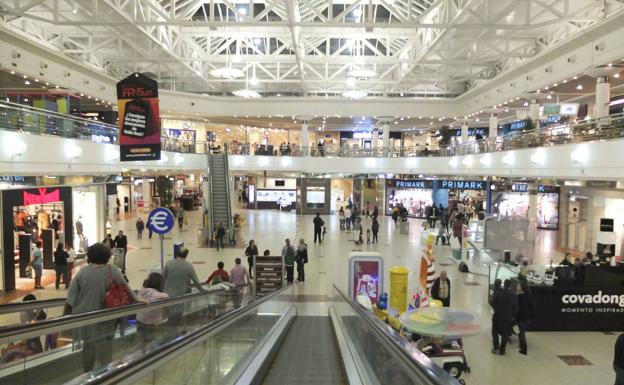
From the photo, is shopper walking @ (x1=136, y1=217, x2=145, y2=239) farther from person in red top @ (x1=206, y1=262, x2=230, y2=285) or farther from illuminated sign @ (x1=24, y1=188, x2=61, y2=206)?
person in red top @ (x1=206, y1=262, x2=230, y2=285)

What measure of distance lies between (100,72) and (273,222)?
13246mm

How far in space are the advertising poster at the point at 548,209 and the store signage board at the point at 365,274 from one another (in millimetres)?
17571

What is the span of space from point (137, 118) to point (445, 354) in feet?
29.5

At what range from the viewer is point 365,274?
34.5 feet

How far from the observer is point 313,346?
23.1ft

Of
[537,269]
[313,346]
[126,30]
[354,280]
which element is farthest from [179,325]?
[126,30]

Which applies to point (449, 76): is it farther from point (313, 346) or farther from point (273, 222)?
point (313, 346)

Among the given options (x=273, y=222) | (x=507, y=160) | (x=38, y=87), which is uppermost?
(x=38, y=87)

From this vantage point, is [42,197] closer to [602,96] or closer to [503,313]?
[503,313]

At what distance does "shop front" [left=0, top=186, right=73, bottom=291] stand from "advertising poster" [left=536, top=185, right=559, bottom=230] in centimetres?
2297

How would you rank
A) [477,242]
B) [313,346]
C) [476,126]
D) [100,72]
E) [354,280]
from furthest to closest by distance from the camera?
[476,126] < [100,72] < [477,242] < [354,280] < [313,346]

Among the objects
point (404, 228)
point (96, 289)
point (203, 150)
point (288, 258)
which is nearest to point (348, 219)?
point (404, 228)

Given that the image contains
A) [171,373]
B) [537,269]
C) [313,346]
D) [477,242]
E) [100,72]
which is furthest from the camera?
[100,72]

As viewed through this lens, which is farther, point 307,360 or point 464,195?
point 464,195
